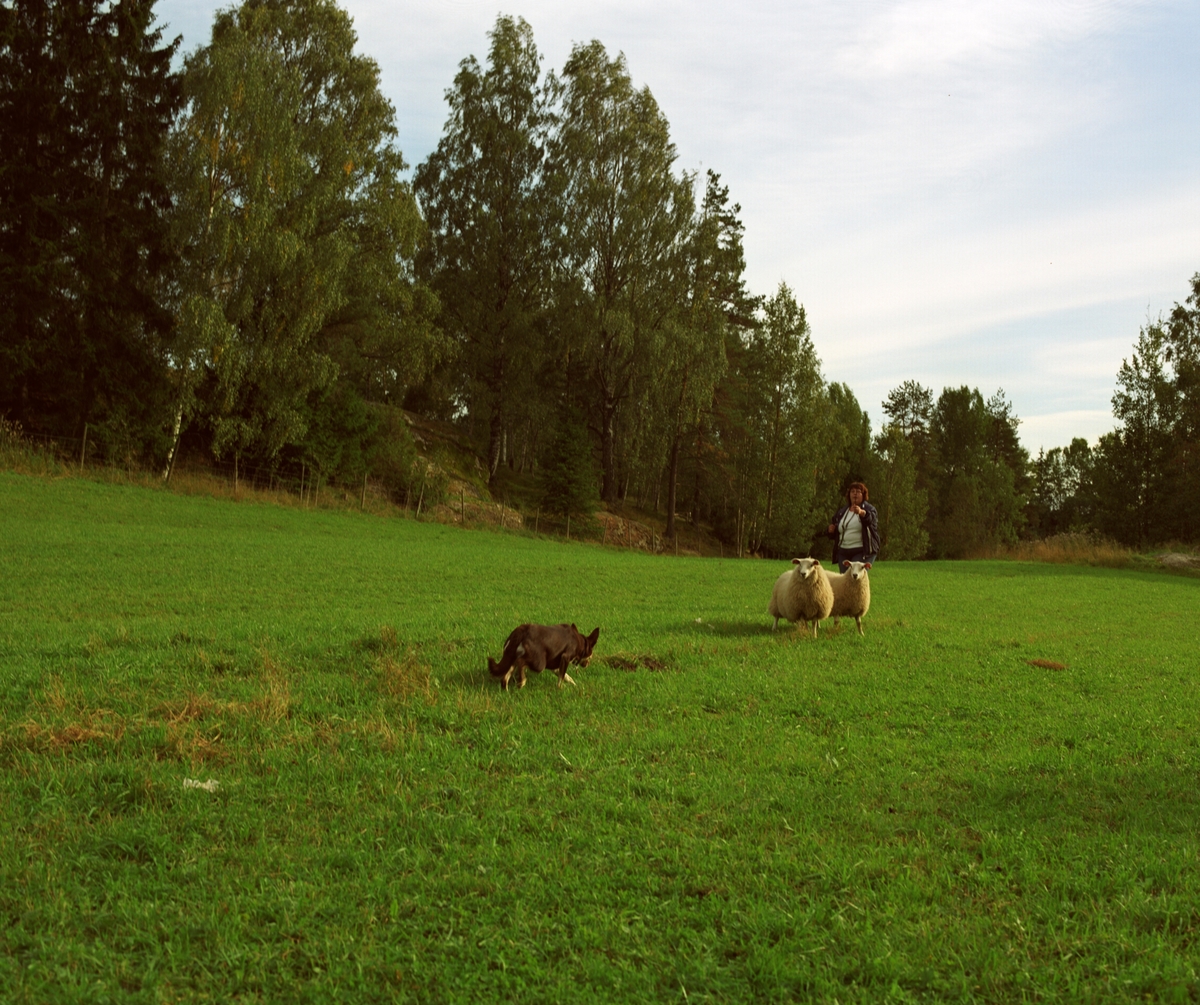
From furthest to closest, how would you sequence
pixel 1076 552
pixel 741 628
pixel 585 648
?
pixel 1076 552, pixel 741 628, pixel 585 648

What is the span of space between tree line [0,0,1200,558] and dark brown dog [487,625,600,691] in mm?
30722

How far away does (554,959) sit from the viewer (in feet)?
14.6

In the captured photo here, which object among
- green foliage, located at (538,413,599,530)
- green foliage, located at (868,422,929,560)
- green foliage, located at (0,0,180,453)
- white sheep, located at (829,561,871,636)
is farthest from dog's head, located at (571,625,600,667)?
green foliage, located at (868,422,929,560)

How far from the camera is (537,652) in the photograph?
33.1 ft

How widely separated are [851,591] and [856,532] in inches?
55.9

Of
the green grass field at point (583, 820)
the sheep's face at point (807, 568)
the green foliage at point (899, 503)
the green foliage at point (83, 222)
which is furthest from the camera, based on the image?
the green foliage at point (899, 503)

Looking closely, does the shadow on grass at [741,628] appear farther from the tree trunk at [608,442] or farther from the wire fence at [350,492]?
the tree trunk at [608,442]

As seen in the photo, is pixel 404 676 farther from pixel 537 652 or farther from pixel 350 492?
pixel 350 492

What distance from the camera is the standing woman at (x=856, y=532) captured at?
1664 cm

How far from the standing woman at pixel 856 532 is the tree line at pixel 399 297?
29079mm

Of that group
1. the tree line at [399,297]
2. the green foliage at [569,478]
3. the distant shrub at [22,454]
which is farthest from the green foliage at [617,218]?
the distant shrub at [22,454]

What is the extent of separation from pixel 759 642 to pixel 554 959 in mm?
10640

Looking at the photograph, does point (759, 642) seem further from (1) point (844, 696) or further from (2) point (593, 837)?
(2) point (593, 837)

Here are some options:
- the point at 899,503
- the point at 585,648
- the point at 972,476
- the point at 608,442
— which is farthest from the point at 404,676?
the point at 972,476
